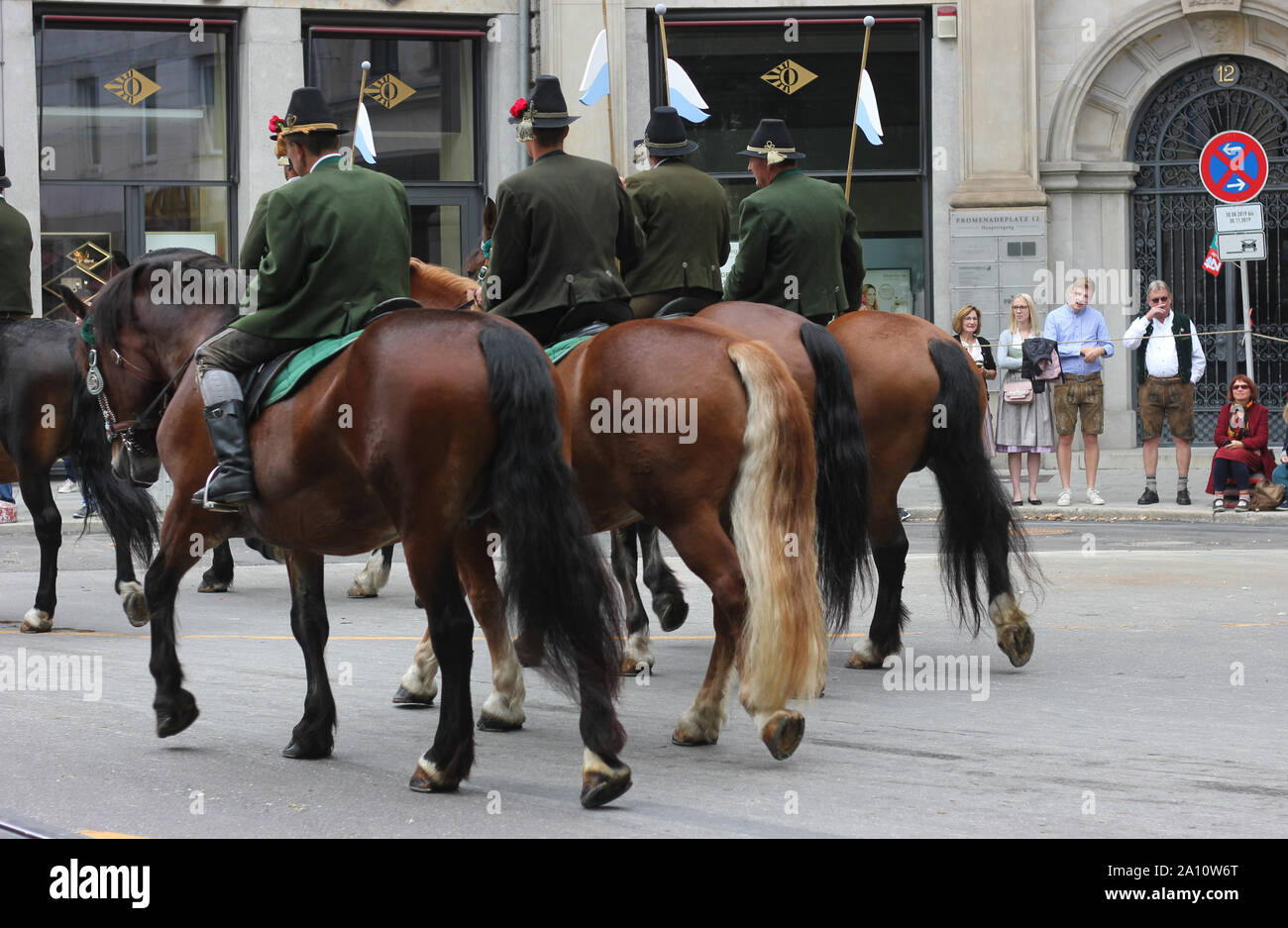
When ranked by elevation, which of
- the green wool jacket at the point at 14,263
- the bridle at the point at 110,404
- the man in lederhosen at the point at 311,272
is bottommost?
the bridle at the point at 110,404

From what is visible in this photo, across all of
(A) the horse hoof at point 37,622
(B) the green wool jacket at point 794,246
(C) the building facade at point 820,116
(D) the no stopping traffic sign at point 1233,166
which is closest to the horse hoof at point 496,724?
(B) the green wool jacket at point 794,246

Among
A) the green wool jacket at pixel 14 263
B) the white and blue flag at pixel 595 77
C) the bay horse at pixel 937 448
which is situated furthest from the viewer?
the white and blue flag at pixel 595 77

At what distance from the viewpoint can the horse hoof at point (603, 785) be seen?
5.72 metres

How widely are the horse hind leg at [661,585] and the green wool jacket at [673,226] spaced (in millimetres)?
1373

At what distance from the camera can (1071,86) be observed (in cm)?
2214

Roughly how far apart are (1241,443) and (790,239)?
381 inches

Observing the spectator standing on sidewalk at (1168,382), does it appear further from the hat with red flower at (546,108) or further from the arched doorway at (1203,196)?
the hat with red flower at (546,108)

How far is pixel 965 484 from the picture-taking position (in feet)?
28.1

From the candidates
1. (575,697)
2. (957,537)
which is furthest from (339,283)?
(957,537)

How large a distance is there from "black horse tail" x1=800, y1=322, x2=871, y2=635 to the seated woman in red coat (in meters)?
10.1

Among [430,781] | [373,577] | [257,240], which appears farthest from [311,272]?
[373,577]

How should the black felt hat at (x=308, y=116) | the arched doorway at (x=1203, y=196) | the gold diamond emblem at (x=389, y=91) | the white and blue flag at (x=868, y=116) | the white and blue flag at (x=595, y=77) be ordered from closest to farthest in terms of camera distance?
1. the black felt hat at (x=308, y=116)
2. the white and blue flag at (x=595, y=77)
3. the white and blue flag at (x=868, y=116)
4. the arched doorway at (x=1203, y=196)
5. the gold diamond emblem at (x=389, y=91)

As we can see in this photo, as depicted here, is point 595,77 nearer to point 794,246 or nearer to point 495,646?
point 794,246
